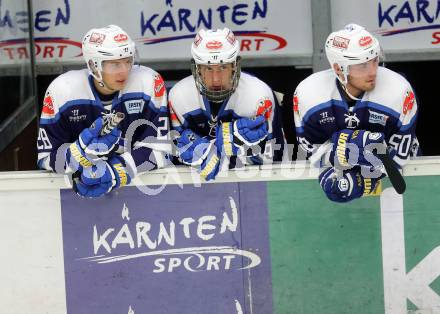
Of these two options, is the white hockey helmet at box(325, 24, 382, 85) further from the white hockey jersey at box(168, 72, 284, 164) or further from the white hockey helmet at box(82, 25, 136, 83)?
the white hockey helmet at box(82, 25, 136, 83)

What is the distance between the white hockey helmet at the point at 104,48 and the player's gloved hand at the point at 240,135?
0.69m

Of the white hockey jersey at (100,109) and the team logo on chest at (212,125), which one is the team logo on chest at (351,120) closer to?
the team logo on chest at (212,125)

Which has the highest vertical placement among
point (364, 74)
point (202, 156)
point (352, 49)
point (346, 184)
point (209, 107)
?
point (352, 49)

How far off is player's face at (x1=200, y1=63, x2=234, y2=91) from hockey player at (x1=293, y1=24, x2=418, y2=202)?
1.24 ft

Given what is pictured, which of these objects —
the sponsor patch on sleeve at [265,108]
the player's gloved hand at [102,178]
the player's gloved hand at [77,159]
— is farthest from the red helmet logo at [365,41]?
the player's gloved hand at [77,159]

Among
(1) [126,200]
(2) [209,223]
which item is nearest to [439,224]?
(2) [209,223]

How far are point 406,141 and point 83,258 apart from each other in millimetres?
Result: 1794

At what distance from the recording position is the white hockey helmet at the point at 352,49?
544 cm

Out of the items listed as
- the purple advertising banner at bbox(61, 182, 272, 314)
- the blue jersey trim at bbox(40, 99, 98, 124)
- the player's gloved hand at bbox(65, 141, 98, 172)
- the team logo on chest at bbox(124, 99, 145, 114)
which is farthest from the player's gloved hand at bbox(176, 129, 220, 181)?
the blue jersey trim at bbox(40, 99, 98, 124)

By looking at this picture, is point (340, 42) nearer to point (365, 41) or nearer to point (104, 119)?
point (365, 41)

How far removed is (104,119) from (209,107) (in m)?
0.58

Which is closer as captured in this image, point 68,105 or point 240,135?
point 240,135

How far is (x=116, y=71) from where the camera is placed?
5.63 metres

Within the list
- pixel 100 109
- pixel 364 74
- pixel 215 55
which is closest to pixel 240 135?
pixel 215 55
